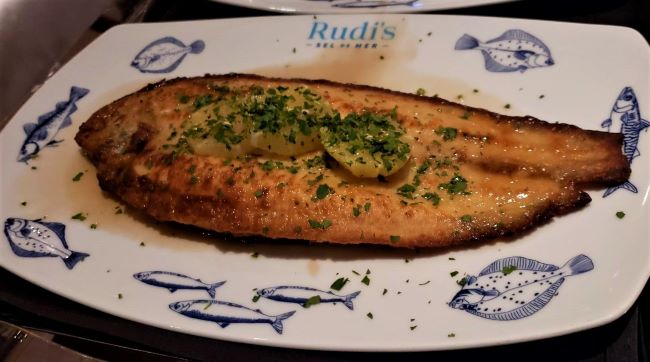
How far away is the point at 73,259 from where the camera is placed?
8.64 ft

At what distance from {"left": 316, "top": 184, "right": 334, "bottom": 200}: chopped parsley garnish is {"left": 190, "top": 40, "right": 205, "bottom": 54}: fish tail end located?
1.60 metres

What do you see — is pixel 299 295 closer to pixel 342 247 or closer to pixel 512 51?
pixel 342 247

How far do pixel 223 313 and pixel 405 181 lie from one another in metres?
1.00

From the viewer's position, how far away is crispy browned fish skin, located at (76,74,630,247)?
2.46 metres

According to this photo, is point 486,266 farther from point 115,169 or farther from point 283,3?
point 283,3

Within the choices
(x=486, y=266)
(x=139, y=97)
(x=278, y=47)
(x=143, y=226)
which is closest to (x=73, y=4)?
Answer: (x=139, y=97)

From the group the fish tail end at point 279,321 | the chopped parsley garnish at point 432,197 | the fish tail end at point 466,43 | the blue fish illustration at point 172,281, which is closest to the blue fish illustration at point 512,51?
the fish tail end at point 466,43

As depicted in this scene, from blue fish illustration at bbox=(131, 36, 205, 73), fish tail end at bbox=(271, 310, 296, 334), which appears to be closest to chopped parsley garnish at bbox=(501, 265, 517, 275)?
fish tail end at bbox=(271, 310, 296, 334)

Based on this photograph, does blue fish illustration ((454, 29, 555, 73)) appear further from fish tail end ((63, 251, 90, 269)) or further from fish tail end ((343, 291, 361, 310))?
fish tail end ((63, 251, 90, 269))

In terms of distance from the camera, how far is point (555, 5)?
3715 mm

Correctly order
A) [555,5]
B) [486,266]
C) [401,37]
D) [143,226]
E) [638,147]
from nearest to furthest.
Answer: [486,266] < [638,147] < [143,226] < [401,37] < [555,5]

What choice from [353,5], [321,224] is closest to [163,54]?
[353,5]

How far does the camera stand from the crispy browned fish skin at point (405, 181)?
246cm

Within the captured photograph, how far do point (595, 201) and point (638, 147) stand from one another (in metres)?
0.37
